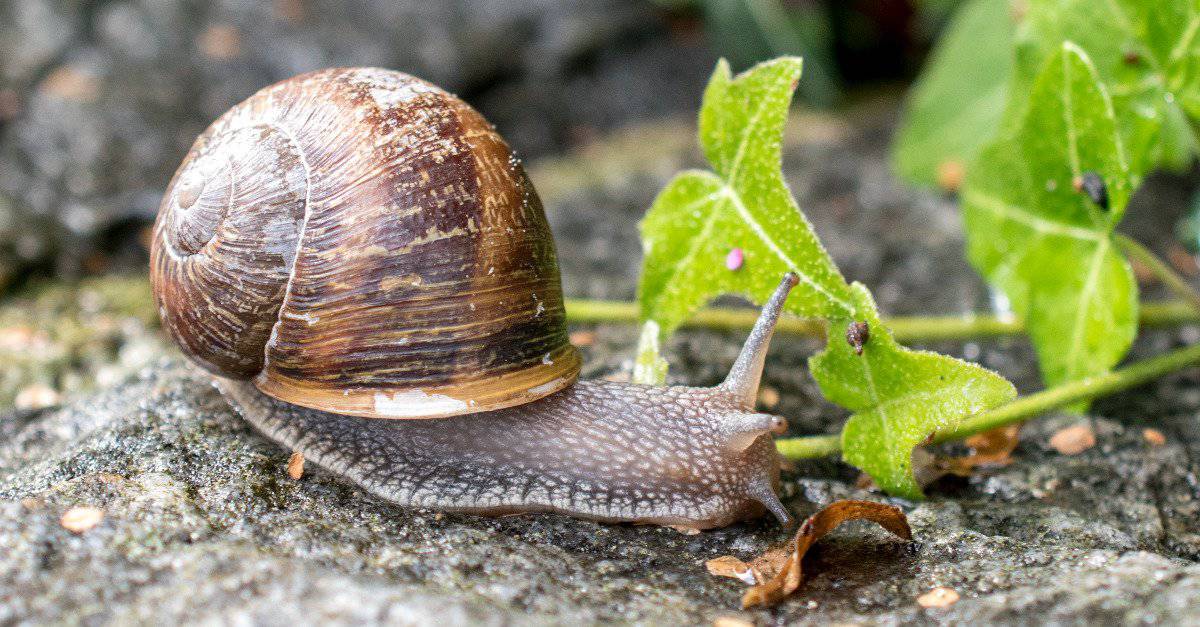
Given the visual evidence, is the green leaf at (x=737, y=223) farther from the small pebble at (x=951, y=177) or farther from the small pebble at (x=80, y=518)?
the small pebble at (x=951, y=177)

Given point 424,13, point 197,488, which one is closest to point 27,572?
point 197,488

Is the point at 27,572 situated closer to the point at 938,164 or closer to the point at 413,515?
the point at 413,515

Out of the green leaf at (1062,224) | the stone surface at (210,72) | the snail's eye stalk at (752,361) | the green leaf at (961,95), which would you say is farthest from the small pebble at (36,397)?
the green leaf at (961,95)

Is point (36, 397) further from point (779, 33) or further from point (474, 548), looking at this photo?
point (779, 33)

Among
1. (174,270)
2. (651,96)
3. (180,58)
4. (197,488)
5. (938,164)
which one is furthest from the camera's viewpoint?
(651,96)

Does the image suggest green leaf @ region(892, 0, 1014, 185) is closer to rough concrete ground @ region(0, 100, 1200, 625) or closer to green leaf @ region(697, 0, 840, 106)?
green leaf @ region(697, 0, 840, 106)
